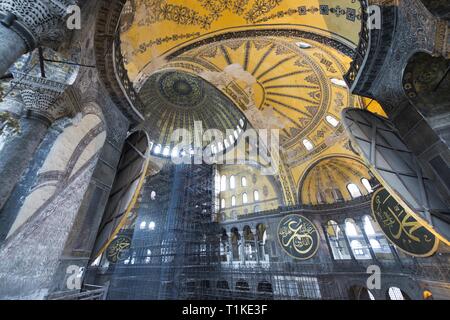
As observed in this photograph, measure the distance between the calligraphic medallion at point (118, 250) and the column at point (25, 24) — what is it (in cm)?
→ 1496

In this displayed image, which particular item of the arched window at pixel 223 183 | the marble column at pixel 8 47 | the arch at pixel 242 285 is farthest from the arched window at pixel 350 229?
the marble column at pixel 8 47

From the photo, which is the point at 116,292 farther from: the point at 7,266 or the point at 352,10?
the point at 352,10

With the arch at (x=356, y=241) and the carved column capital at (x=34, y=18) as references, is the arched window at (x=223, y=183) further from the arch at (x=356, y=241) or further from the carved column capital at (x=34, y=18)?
the carved column capital at (x=34, y=18)

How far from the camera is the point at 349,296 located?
9.53m

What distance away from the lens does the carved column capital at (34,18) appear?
204cm

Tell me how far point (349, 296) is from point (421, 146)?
9478 millimetres

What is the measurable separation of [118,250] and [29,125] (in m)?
13.8

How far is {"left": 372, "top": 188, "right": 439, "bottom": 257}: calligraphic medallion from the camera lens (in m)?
5.27

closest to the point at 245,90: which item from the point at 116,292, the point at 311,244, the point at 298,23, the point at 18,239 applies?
the point at 298,23

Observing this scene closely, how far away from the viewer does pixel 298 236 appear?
10523 mm

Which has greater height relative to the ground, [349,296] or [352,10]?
[352,10]

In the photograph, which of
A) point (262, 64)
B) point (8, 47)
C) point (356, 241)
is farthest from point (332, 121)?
point (8, 47)
